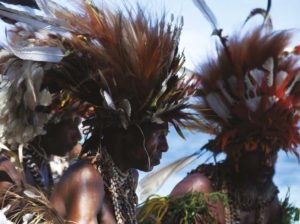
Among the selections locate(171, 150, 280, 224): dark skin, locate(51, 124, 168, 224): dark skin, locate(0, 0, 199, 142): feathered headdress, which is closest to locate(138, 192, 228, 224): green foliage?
locate(171, 150, 280, 224): dark skin

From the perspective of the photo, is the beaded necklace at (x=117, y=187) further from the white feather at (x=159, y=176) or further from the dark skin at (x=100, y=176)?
the white feather at (x=159, y=176)

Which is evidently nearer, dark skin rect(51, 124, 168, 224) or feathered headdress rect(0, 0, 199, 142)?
dark skin rect(51, 124, 168, 224)

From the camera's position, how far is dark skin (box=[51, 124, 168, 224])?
3.72 m

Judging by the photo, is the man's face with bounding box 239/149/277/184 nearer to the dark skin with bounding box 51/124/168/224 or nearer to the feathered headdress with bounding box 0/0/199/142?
the dark skin with bounding box 51/124/168/224

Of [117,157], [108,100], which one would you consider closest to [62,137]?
[117,157]

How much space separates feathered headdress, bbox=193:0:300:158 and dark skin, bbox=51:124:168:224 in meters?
1.21

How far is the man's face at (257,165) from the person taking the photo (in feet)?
17.7

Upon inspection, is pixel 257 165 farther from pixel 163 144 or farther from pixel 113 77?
pixel 113 77

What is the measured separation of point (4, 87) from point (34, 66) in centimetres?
28

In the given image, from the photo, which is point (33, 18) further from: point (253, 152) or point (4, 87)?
point (253, 152)

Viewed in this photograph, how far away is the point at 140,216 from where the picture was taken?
482 cm

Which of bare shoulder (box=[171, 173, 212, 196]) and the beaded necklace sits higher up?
bare shoulder (box=[171, 173, 212, 196])

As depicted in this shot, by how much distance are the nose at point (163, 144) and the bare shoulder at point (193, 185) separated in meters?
0.88

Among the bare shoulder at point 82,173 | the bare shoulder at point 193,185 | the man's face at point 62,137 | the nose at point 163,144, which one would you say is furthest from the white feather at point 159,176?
the bare shoulder at point 82,173
